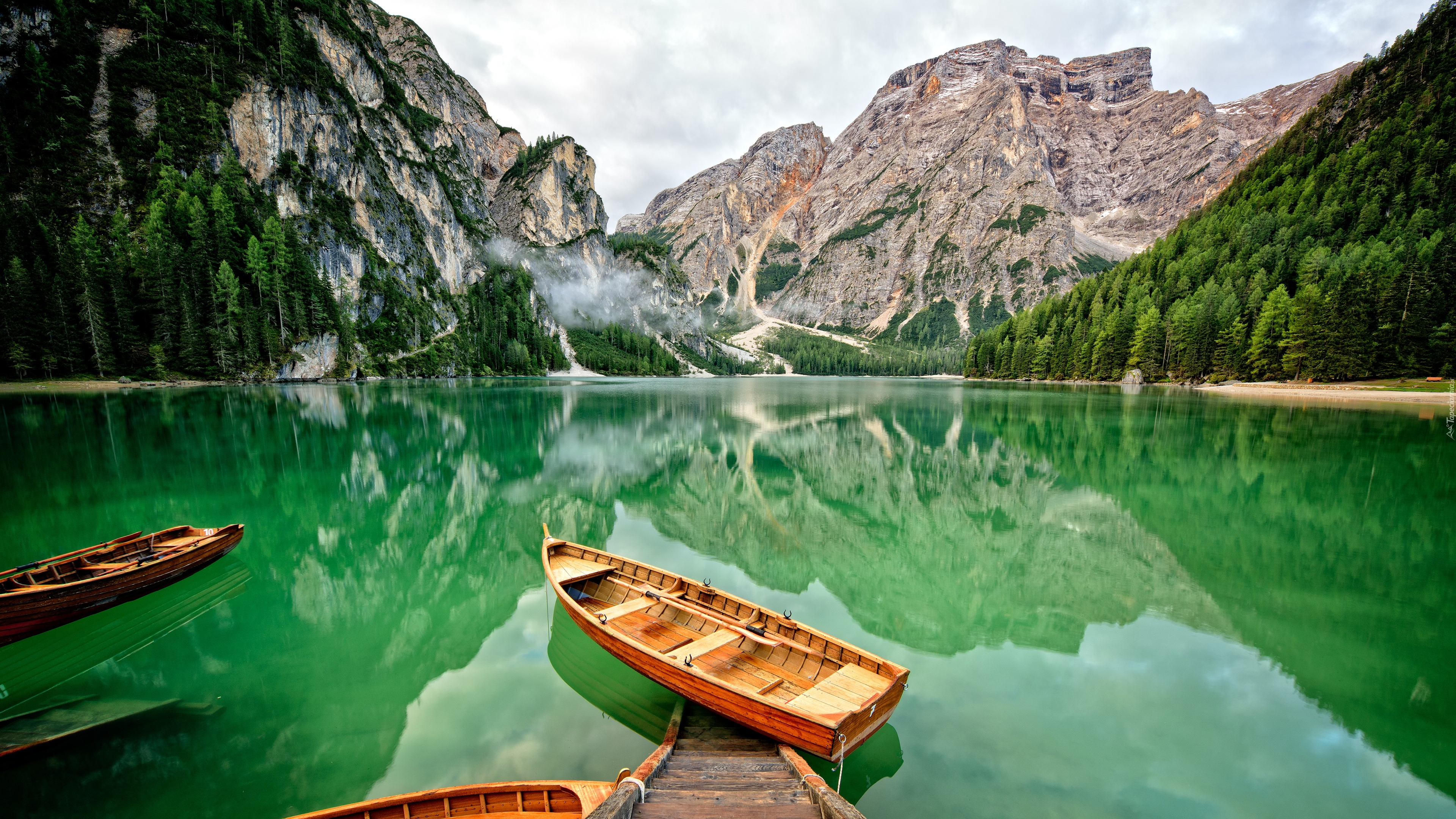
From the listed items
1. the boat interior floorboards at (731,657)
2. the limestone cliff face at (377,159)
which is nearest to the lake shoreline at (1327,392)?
the boat interior floorboards at (731,657)

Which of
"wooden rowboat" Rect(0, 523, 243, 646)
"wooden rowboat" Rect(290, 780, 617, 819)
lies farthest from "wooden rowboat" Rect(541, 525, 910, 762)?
"wooden rowboat" Rect(0, 523, 243, 646)

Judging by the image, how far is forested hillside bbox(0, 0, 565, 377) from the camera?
2459 inches

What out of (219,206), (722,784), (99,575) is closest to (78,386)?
(219,206)

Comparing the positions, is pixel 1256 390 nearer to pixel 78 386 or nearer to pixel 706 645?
pixel 706 645

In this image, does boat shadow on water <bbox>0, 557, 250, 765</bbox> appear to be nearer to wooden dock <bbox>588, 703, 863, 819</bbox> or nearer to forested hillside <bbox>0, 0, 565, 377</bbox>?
wooden dock <bbox>588, 703, 863, 819</bbox>

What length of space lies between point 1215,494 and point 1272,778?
1769 centimetres

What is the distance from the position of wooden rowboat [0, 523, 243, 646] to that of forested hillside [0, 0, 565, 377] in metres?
77.0

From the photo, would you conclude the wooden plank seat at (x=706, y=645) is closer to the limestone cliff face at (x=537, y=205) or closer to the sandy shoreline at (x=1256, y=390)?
the sandy shoreline at (x=1256, y=390)

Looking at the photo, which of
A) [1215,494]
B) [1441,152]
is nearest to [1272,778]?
[1215,494]

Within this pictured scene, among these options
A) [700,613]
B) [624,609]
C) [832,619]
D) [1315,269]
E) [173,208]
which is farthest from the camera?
[173,208]

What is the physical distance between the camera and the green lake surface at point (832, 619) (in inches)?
259

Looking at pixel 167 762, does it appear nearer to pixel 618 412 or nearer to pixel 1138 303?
pixel 618 412

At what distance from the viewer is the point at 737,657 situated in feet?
26.0

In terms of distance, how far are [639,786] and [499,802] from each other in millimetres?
1450
